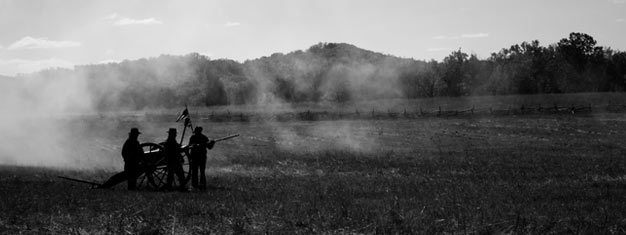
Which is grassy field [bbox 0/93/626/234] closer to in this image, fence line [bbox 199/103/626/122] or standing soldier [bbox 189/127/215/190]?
standing soldier [bbox 189/127/215/190]

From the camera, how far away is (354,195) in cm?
1622

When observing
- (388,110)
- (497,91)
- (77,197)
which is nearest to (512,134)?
(388,110)

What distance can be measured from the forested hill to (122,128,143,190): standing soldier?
29.0 m

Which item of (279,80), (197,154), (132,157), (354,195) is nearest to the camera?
(354,195)

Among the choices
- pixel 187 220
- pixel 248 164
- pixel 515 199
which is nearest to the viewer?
pixel 187 220

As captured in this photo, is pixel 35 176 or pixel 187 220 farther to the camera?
pixel 35 176

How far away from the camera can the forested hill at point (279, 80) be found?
51.6 metres

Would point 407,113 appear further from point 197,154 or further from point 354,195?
point 354,195

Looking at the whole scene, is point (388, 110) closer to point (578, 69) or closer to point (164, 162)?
point (164, 162)

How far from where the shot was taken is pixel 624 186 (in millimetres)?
18000

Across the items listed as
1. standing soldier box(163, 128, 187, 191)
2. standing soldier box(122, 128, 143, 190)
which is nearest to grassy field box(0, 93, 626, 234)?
standing soldier box(163, 128, 187, 191)

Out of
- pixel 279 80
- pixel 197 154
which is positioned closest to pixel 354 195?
pixel 197 154

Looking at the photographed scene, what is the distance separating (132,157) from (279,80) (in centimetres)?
4676

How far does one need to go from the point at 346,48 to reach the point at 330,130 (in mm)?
22731
